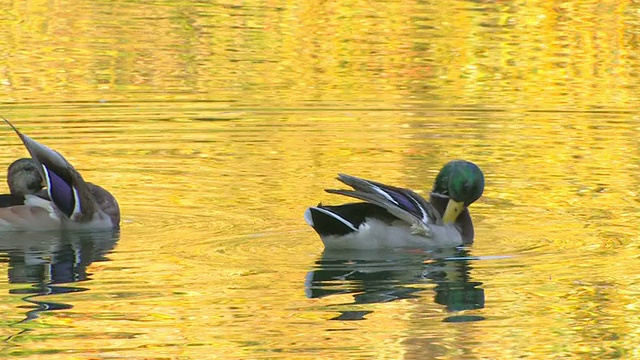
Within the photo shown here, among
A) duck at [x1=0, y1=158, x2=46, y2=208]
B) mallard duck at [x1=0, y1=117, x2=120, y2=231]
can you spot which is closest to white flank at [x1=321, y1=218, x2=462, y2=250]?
mallard duck at [x1=0, y1=117, x2=120, y2=231]

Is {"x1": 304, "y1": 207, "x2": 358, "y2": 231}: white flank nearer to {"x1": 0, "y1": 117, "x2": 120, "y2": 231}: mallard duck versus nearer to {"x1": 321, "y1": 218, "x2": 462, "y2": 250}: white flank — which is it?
{"x1": 321, "y1": 218, "x2": 462, "y2": 250}: white flank

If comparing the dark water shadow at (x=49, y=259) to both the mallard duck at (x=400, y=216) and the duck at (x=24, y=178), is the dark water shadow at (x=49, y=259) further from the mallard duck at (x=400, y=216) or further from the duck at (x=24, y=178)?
the mallard duck at (x=400, y=216)

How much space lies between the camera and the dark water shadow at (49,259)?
32.4 feet

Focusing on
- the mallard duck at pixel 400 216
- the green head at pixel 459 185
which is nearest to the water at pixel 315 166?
the mallard duck at pixel 400 216

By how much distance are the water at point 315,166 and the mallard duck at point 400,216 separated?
13 cm

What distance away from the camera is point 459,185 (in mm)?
11172

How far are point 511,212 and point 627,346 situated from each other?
139 inches

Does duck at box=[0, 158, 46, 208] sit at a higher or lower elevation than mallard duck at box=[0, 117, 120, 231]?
higher

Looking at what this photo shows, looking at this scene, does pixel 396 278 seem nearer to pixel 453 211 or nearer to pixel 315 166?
pixel 453 211

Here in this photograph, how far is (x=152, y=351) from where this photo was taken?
845 cm

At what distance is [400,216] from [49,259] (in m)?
2.37

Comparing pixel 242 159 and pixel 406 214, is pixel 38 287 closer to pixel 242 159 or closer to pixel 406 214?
→ pixel 406 214

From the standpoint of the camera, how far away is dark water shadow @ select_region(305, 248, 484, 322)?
9695 millimetres

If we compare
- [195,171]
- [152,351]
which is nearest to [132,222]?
[195,171]
